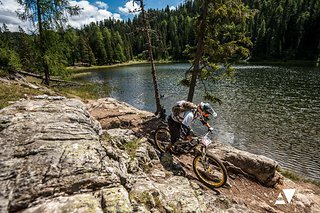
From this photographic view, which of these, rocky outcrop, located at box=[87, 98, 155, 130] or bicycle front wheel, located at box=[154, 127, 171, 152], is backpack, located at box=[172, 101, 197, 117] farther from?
rocky outcrop, located at box=[87, 98, 155, 130]

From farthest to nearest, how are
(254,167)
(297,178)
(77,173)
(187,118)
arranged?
1. (297,178)
2. (254,167)
3. (187,118)
4. (77,173)

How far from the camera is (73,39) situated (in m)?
23.3

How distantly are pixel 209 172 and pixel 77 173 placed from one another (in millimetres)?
4781

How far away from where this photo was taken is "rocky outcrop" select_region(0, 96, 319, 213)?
4.02m

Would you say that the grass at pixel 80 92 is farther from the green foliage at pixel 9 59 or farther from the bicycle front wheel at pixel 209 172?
the bicycle front wheel at pixel 209 172

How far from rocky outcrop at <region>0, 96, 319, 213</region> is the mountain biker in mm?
1266

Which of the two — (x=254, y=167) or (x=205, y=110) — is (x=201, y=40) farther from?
(x=205, y=110)

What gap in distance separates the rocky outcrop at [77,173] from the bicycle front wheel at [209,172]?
313 millimetres

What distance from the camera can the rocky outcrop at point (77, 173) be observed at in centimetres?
402

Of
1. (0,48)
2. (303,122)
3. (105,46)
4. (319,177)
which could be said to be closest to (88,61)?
(105,46)

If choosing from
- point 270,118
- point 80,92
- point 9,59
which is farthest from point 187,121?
point 9,59

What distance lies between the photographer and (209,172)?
7.62 m

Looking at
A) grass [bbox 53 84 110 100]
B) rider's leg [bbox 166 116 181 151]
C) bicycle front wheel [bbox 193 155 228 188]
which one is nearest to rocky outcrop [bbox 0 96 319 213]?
bicycle front wheel [bbox 193 155 228 188]

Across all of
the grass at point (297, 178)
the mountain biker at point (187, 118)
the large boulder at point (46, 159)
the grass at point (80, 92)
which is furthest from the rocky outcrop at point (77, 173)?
the grass at point (80, 92)
